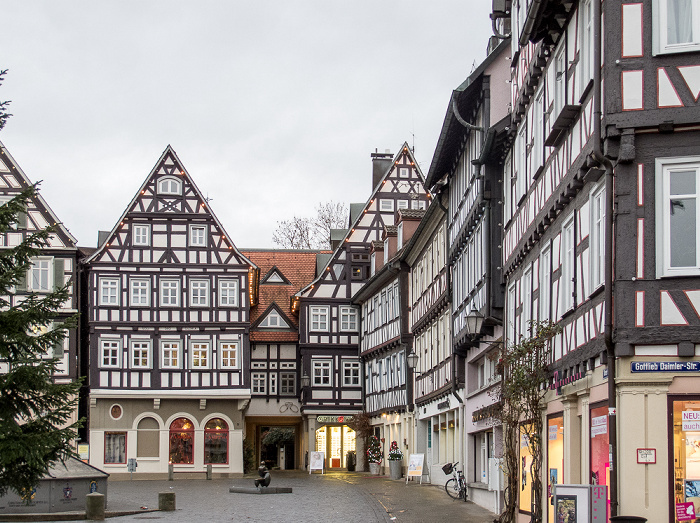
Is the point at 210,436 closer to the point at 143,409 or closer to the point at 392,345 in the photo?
the point at 143,409

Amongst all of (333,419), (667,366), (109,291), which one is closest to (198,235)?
(109,291)

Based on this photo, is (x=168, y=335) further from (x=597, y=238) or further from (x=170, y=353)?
(x=597, y=238)

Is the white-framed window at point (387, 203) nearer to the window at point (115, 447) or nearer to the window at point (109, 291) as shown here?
the window at point (109, 291)

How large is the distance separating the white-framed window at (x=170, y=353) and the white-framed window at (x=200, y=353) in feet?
1.89

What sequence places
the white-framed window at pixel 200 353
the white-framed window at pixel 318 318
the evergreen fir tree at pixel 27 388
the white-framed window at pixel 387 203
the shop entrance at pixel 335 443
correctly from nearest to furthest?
the evergreen fir tree at pixel 27 388, the white-framed window at pixel 200 353, the white-framed window at pixel 387 203, the white-framed window at pixel 318 318, the shop entrance at pixel 335 443

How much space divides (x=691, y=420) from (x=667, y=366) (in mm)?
659

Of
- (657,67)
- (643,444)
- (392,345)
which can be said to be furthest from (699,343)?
(392,345)

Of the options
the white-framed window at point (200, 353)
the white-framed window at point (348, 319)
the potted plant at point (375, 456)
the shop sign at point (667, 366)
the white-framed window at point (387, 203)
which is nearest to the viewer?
the shop sign at point (667, 366)

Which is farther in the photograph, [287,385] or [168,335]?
[287,385]

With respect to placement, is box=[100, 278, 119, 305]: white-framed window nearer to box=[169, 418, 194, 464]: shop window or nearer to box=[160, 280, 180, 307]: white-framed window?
box=[160, 280, 180, 307]: white-framed window

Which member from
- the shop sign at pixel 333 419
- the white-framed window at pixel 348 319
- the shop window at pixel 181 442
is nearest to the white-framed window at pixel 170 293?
the shop window at pixel 181 442

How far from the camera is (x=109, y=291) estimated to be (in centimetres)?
4550

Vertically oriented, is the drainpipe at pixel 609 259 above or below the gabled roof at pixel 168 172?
below

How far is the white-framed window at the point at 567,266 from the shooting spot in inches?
613
